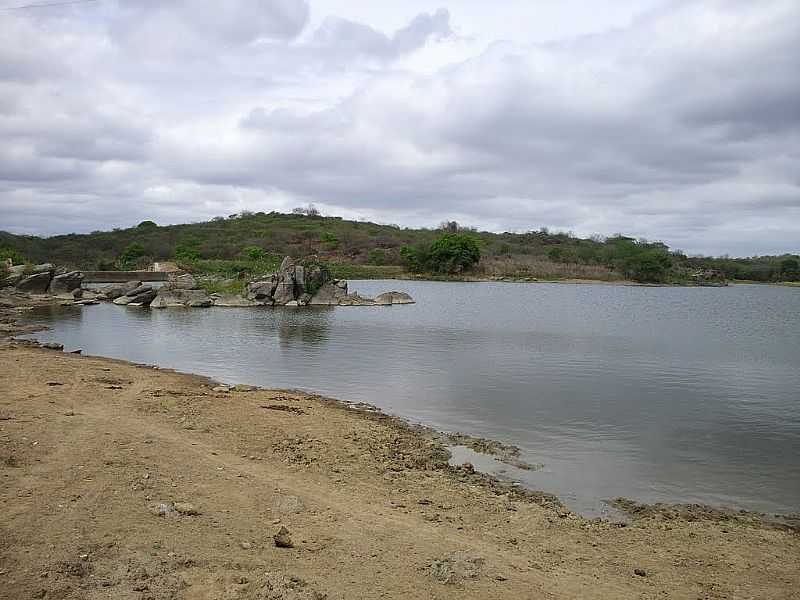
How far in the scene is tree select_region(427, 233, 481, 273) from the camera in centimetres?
9869

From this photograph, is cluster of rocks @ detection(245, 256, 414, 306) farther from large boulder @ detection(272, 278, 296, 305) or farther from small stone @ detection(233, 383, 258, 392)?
small stone @ detection(233, 383, 258, 392)

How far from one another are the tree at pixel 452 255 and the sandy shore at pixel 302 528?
288ft

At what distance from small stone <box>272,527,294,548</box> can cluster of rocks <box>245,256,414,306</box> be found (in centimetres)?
4298

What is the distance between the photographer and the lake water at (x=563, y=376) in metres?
11.1

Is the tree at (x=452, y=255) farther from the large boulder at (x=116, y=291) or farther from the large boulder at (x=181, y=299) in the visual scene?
the large boulder at (x=181, y=299)

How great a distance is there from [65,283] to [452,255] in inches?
2339

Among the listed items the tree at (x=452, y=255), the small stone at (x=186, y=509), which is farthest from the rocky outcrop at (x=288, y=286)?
the tree at (x=452, y=255)

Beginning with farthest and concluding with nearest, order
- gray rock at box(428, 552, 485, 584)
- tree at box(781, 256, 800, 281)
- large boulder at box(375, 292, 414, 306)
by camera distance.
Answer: tree at box(781, 256, 800, 281) → large boulder at box(375, 292, 414, 306) → gray rock at box(428, 552, 485, 584)

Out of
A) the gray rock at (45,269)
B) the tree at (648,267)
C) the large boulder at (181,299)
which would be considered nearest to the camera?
the large boulder at (181,299)

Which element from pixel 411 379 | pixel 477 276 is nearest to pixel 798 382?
pixel 411 379

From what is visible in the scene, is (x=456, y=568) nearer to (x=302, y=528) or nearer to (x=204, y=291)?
(x=302, y=528)

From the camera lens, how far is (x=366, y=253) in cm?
11900

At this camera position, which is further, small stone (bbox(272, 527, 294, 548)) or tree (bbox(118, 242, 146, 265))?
tree (bbox(118, 242, 146, 265))

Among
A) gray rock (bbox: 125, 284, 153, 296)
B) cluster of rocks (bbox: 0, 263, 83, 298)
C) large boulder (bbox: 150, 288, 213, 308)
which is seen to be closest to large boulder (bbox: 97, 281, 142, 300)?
cluster of rocks (bbox: 0, 263, 83, 298)
